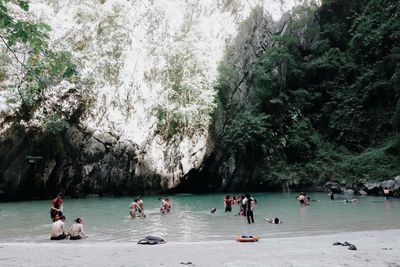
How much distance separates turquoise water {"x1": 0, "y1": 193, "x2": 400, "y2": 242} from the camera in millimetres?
13281

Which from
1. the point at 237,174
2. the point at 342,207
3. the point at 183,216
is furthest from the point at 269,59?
the point at 183,216

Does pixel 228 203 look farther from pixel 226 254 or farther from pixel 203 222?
pixel 226 254

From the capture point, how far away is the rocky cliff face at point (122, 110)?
29.5 metres

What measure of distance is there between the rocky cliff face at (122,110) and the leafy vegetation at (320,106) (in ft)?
10.5

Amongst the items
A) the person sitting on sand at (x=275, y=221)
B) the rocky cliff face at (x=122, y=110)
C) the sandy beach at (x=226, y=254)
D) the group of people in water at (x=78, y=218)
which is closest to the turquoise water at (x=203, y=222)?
the person sitting on sand at (x=275, y=221)

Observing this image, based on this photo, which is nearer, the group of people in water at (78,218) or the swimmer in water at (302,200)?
the group of people in water at (78,218)

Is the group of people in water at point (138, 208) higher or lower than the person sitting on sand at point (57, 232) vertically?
higher

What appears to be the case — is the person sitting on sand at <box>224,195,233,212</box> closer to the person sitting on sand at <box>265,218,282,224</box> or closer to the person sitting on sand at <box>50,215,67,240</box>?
the person sitting on sand at <box>265,218,282,224</box>

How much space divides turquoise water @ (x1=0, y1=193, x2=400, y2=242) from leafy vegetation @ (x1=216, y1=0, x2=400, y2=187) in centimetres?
1084

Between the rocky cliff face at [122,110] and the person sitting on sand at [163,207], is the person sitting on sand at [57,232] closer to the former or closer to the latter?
the person sitting on sand at [163,207]

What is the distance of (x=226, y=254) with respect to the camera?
29.5 ft

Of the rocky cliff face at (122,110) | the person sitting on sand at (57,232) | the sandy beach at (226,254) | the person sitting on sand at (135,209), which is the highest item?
the rocky cliff face at (122,110)

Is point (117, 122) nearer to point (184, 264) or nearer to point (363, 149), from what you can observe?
point (363, 149)

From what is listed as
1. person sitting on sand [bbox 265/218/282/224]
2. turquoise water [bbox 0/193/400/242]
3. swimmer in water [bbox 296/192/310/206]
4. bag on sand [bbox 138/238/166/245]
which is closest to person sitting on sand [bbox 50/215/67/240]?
turquoise water [bbox 0/193/400/242]
